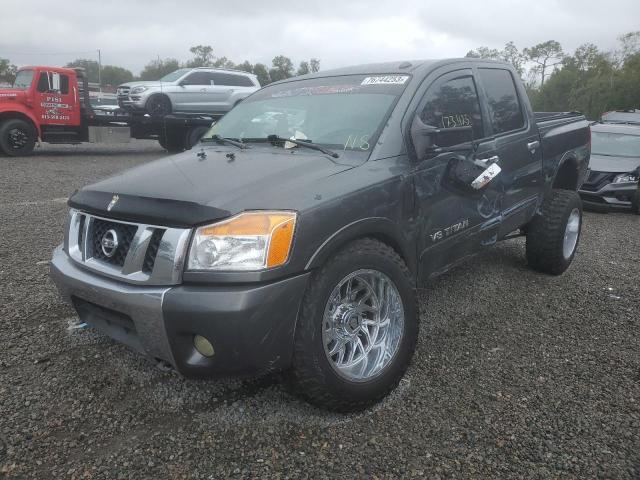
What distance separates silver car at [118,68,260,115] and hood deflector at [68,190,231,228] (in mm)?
12616

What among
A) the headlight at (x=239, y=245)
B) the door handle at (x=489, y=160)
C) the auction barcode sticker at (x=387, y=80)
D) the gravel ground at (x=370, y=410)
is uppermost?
the auction barcode sticker at (x=387, y=80)

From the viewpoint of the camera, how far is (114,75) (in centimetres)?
9600

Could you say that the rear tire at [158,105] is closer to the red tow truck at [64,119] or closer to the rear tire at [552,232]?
the red tow truck at [64,119]

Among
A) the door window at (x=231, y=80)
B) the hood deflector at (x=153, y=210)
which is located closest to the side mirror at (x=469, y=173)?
the hood deflector at (x=153, y=210)

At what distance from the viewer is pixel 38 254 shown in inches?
198

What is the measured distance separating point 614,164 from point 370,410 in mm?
8073

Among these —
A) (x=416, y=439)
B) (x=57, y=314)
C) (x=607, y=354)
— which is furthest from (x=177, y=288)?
(x=607, y=354)

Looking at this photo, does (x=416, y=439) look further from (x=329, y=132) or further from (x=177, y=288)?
(x=329, y=132)

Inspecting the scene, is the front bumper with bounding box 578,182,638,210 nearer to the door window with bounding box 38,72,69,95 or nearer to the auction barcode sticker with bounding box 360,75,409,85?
the auction barcode sticker with bounding box 360,75,409,85

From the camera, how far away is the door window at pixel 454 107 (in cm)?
315

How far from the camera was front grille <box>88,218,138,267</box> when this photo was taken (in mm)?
2373

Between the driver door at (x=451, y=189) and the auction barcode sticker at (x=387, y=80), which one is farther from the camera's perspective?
the auction barcode sticker at (x=387, y=80)

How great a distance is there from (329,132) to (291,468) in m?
1.85

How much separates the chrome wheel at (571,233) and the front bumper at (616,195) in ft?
13.9
